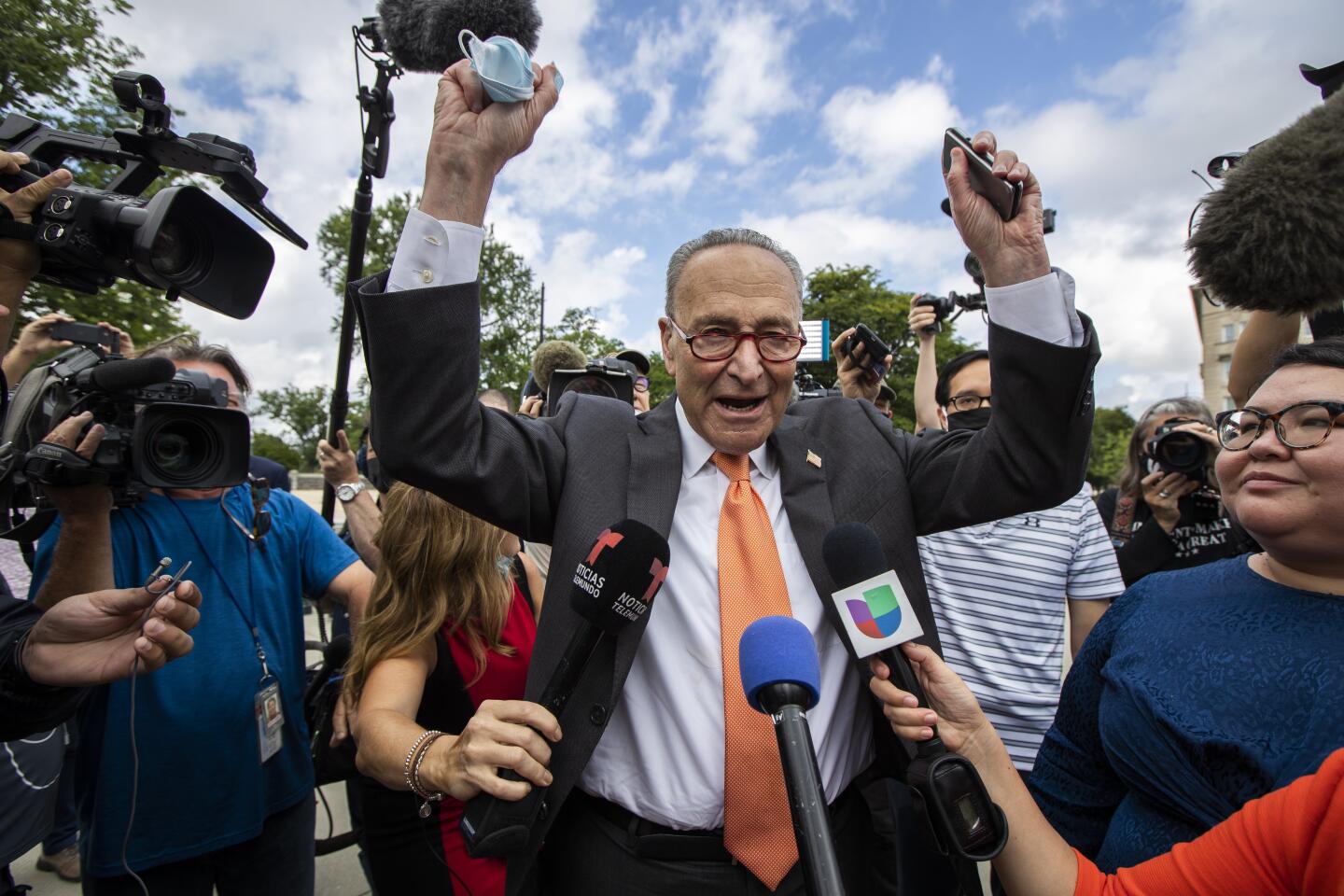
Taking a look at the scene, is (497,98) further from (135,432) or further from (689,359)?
(135,432)

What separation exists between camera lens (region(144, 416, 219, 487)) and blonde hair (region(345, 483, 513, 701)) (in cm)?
54

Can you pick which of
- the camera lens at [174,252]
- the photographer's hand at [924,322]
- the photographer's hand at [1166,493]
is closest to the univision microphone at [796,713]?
the camera lens at [174,252]

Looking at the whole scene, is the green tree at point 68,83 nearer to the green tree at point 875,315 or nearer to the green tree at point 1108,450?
the green tree at point 1108,450

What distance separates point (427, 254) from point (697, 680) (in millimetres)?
1071

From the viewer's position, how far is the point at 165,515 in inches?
94.1

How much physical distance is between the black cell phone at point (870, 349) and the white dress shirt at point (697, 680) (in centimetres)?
128

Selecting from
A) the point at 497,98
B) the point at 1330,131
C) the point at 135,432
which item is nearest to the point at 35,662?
the point at 135,432

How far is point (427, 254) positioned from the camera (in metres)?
1.38

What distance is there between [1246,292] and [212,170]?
2386 millimetres

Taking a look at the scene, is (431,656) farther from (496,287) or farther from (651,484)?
(496,287)

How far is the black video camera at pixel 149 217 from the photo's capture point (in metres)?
1.58

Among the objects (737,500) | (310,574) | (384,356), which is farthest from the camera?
(310,574)

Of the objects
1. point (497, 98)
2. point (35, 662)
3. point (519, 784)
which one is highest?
point (497, 98)

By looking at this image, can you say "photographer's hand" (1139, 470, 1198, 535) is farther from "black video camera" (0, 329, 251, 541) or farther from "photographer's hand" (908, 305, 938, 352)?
"black video camera" (0, 329, 251, 541)
